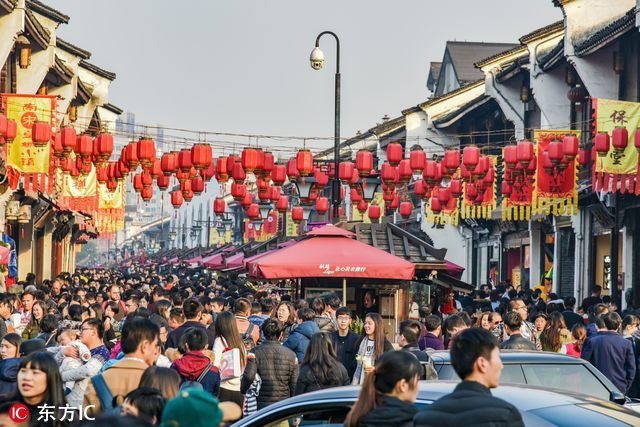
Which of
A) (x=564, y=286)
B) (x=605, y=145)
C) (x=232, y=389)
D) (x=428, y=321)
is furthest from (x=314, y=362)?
(x=564, y=286)

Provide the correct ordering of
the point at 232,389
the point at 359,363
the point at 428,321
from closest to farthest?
the point at 232,389 → the point at 359,363 → the point at 428,321

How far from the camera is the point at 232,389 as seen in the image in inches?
454

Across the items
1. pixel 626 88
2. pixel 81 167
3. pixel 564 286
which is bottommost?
pixel 564 286

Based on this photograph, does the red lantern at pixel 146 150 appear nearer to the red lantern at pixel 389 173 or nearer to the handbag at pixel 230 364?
the red lantern at pixel 389 173

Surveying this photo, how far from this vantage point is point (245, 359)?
1177 centimetres

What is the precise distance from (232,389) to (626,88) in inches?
797

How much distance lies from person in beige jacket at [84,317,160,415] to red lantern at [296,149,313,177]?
20820 millimetres

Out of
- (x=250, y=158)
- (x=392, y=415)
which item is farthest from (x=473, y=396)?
(x=250, y=158)

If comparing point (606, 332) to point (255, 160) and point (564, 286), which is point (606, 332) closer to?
point (255, 160)

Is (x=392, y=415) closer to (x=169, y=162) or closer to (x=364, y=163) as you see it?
(x=364, y=163)

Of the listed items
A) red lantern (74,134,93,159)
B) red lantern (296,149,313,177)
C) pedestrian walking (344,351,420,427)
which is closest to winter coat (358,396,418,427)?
pedestrian walking (344,351,420,427)

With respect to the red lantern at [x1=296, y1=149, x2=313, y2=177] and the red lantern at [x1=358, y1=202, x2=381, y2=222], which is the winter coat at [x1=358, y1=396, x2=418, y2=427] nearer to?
the red lantern at [x1=296, y1=149, x2=313, y2=177]

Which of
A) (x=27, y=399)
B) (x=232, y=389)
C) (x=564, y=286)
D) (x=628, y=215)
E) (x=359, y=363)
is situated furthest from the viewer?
(x=564, y=286)

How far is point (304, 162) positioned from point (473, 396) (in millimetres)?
23700
